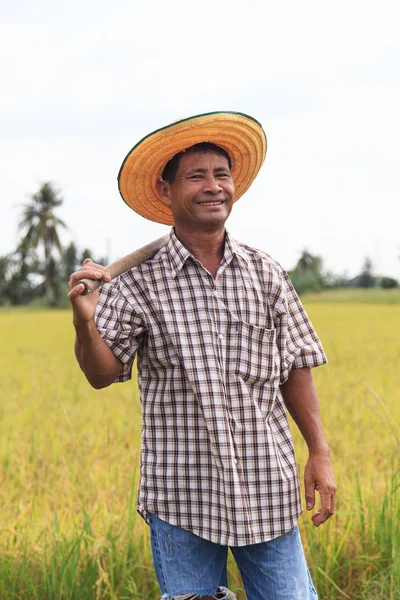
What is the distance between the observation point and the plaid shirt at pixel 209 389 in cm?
155

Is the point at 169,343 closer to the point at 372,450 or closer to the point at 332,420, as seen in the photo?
the point at 372,450

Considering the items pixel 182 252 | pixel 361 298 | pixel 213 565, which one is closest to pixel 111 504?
pixel 213 565

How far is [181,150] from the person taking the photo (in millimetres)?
1672

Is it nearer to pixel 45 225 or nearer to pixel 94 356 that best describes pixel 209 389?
pixel 94 356

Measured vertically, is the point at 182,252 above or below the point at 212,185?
below

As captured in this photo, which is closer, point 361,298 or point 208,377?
point 208,377

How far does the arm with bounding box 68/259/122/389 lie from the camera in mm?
1467

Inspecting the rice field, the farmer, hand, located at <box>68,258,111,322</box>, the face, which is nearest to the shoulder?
the farmer

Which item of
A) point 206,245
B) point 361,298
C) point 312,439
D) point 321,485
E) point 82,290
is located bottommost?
point 321,485

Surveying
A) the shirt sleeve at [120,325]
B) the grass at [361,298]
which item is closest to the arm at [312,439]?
the shirt sleeve at [120,325]

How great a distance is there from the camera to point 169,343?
160 centimetres

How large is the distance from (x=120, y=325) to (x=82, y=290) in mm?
175

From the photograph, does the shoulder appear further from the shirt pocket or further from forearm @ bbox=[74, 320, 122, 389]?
forearm @ bbox=[74, 320, 122, 389]

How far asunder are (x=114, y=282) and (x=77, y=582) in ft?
3.69
